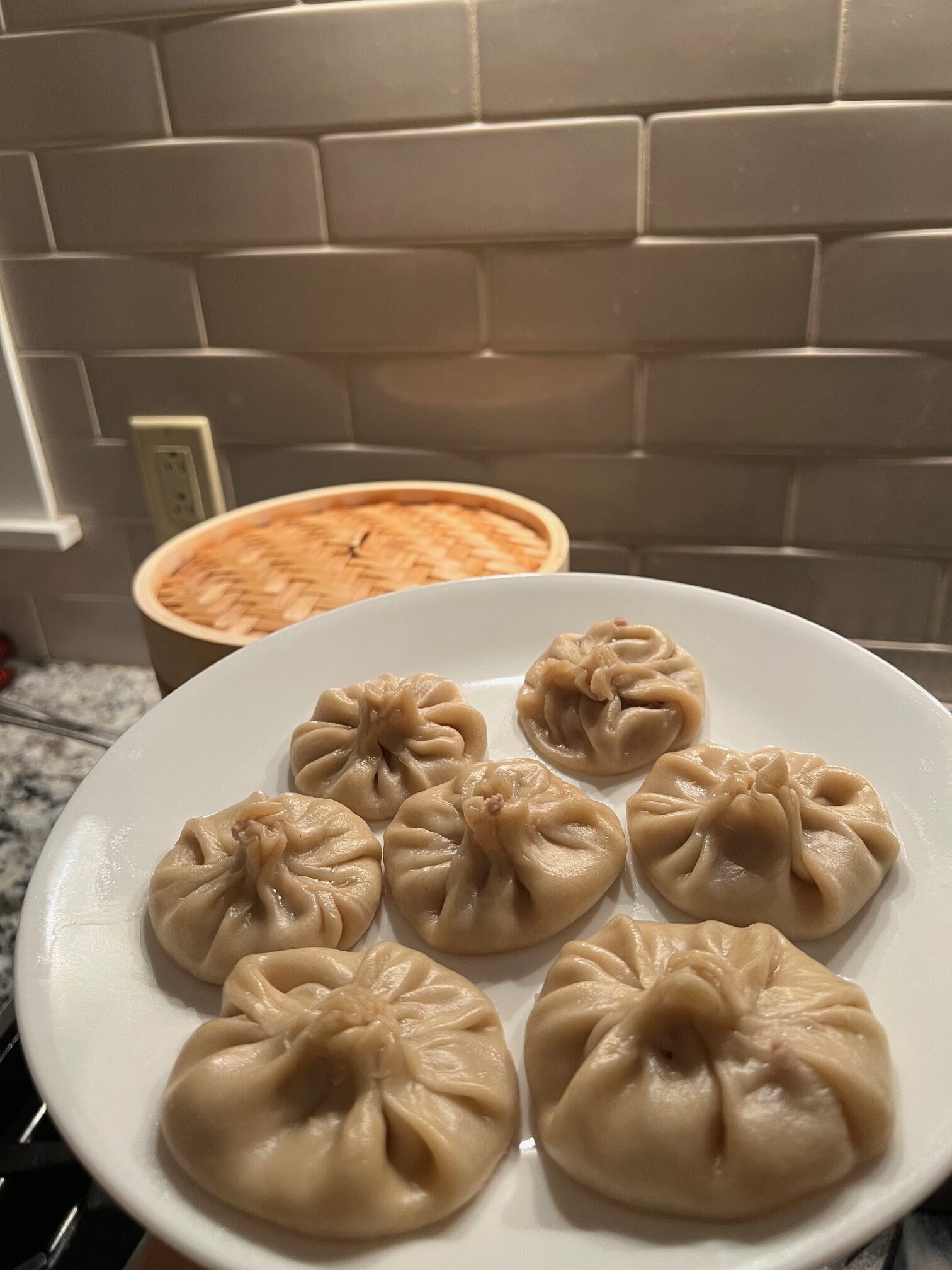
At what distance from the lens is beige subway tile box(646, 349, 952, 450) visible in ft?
4.10

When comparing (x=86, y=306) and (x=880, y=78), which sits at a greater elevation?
(x=880, y=78)

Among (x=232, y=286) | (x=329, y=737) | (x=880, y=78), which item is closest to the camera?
(x=329, y=737)

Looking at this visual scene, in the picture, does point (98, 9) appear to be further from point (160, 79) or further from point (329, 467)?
point (329, 467)

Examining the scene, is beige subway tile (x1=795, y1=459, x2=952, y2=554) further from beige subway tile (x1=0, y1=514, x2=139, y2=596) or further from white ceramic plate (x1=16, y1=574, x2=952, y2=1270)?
beige subway tile (x1=0, y1=514, x2=139, y2=596)

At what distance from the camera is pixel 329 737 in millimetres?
856

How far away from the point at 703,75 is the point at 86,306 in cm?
100

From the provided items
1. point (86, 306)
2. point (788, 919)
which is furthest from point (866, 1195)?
point (86, 306)

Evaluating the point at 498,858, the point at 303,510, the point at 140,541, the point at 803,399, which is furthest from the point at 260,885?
the point at 140,541

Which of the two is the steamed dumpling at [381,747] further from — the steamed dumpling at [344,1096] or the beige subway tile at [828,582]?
the beige subway tile at [828,582]

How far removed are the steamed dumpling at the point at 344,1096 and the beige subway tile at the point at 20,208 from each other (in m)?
1.29

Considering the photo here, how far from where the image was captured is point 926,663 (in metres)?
1.46

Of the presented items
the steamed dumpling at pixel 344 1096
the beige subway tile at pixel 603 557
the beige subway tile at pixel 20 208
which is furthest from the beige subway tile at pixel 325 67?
the steamed dumpling at pixel 344 1096

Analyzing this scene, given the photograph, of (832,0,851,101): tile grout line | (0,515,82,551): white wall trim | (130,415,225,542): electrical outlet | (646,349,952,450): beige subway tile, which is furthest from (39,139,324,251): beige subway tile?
(832,0,851,101): tile grout line

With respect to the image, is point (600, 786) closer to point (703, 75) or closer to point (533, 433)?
point (533, 433)
